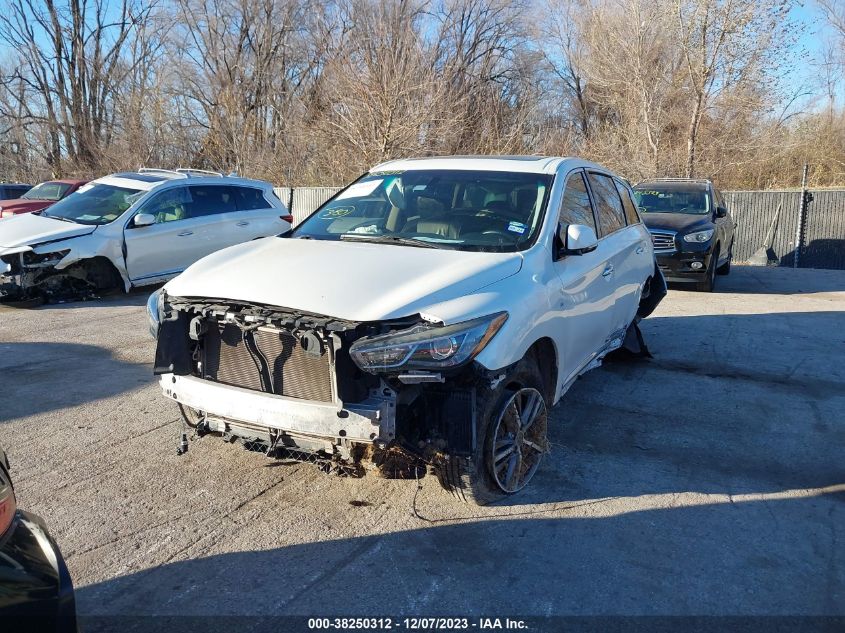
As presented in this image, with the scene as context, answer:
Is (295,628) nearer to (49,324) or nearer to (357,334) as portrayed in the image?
(357,334)

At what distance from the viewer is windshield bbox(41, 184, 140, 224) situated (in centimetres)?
1035

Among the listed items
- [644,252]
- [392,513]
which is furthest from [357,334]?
[644,252]

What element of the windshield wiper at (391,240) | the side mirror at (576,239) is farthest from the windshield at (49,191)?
the side mirror at (576,239)

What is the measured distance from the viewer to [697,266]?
38.2 ft

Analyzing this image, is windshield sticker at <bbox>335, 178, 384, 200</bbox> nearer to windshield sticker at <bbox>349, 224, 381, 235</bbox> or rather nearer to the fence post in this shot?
windshield sticker at <bbox>349, 224, 381, 235</bbox>

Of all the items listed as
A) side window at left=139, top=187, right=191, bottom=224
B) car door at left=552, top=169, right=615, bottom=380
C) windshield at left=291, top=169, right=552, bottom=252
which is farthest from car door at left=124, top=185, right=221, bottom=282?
car door at left=552, top=169, right=615, bottom=380

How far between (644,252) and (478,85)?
2371cm

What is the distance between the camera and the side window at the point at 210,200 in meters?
11.1

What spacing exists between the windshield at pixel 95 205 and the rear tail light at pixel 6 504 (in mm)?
8738

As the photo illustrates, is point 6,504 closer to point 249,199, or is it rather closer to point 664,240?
point 249,199

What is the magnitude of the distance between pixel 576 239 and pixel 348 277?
1.51m

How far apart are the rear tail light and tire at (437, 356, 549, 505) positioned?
6.61ft

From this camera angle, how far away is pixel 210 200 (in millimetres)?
11344

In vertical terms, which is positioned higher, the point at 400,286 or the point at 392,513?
the point at 400,286
